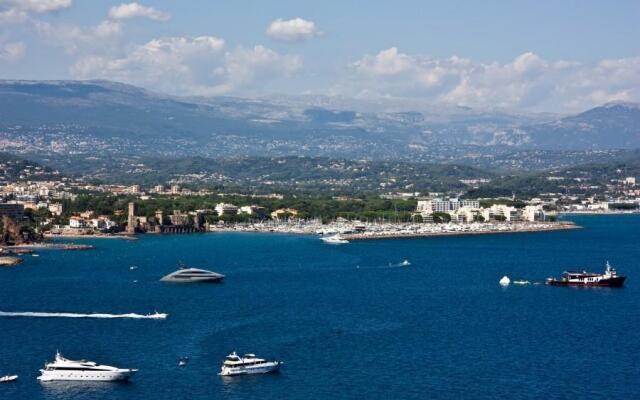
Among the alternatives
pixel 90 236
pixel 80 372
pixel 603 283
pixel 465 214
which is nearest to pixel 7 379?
pixel 80 372

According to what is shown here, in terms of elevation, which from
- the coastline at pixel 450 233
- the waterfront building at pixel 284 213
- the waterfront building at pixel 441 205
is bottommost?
the coastline at pixel 450 233

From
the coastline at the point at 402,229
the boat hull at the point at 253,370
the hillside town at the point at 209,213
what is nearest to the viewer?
the boat hull at the point at 253,370

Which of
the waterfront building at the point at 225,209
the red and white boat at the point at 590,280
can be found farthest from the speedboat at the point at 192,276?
the waterfront building at the point at 225,209

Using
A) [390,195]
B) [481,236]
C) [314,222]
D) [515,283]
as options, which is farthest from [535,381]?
[390,195]

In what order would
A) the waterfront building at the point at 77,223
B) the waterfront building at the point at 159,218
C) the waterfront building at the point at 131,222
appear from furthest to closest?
1. the waterfront building at the point at 159,218
2. the waterfront building at the point at 77,223
3. the waterfront building at the point at 131,222

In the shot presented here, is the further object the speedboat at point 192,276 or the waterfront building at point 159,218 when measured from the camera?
the waterfront building at point 159,218

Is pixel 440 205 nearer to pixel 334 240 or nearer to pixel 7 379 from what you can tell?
pixel 334 240

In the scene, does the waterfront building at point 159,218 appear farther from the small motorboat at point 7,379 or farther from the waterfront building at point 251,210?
the small motorboat at point 7,379

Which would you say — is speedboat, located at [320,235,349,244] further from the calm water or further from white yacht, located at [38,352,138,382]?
white yacht, located at [38,352,138,382]
